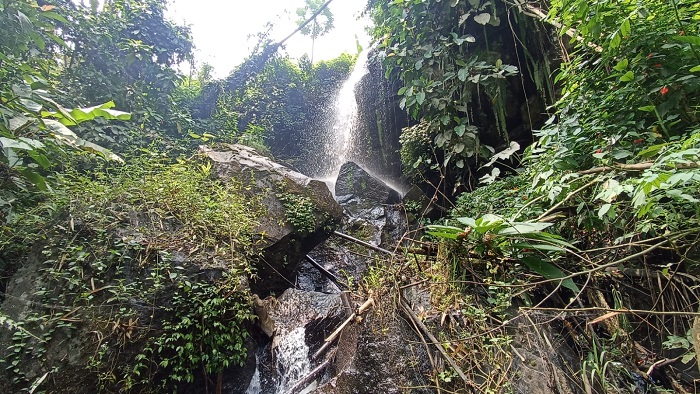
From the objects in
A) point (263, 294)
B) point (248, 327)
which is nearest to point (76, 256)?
point (248, 327)

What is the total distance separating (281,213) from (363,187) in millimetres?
3799

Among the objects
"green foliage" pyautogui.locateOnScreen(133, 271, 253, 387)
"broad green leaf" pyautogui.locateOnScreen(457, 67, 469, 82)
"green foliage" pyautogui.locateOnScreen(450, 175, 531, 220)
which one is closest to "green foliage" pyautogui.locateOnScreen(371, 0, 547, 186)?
"broad green leaf" pyautogui.locateOnScreen(457, 67, 469, 82)

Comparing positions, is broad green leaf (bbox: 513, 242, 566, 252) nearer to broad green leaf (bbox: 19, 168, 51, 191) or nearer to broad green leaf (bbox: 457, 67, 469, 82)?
broad green leaf (bbox: 19, 168, 51, 191)

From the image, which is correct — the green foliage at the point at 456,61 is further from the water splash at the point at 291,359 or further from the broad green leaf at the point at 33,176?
the broad green leaf at the point at 33,176

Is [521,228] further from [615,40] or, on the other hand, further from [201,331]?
[201,331]

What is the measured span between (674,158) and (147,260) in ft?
12.8

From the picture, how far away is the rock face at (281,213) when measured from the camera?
451cm

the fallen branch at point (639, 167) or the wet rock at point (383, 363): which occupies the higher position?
the fallen branch at point (639, 167)

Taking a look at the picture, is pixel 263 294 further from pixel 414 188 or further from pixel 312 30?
pixel 312 30

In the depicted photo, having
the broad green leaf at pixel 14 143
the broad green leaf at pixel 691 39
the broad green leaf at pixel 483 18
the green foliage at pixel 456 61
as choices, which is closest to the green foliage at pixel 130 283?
the broad green leaf at pixel 14 143

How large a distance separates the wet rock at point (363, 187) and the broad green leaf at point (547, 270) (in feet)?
19.9

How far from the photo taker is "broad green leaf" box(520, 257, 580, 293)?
6.18ft

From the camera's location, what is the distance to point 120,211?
3393 millimetres

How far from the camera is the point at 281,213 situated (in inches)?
189
